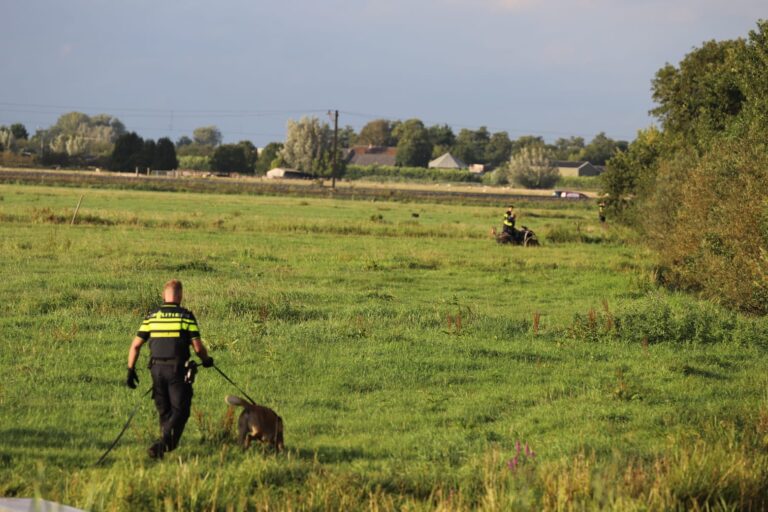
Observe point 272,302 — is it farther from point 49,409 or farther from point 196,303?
point 49,409

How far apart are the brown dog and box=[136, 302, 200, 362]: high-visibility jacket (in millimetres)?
758

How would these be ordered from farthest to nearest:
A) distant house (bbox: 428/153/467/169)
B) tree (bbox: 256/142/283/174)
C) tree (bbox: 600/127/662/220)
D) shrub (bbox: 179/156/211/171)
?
1. distant house (bbox: 428/153/467/169)
2. tree (bbox: 256/142/283/174)
3. shrub (bbox: 179/156/211/171)
4. tree (bbox: 600/127/662/220)

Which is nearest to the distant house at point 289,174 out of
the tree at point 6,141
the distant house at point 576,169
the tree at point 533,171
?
the tree at point 533,171

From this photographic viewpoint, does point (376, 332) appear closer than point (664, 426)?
No

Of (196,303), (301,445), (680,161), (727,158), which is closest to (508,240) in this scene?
(680,161)

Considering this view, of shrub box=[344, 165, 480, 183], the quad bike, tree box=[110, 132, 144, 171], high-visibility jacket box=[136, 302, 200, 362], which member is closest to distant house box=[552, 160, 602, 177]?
shrub box=[344, 165, 480, 183]

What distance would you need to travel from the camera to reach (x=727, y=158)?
25.1 metres

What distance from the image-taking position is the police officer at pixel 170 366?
9500 mm

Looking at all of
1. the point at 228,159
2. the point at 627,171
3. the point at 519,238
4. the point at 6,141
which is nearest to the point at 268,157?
the point at 228,159

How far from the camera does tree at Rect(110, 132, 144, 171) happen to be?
433 ft

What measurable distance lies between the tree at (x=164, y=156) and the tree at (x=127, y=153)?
2128 millimetres

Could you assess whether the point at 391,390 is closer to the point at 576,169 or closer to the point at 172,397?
the point at 172,397

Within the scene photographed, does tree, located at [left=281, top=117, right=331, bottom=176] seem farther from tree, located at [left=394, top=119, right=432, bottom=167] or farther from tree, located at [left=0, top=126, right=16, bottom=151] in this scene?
tree, located at [left=0, top=126, right=16, bottom=151]

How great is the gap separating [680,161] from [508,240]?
26.0ft
